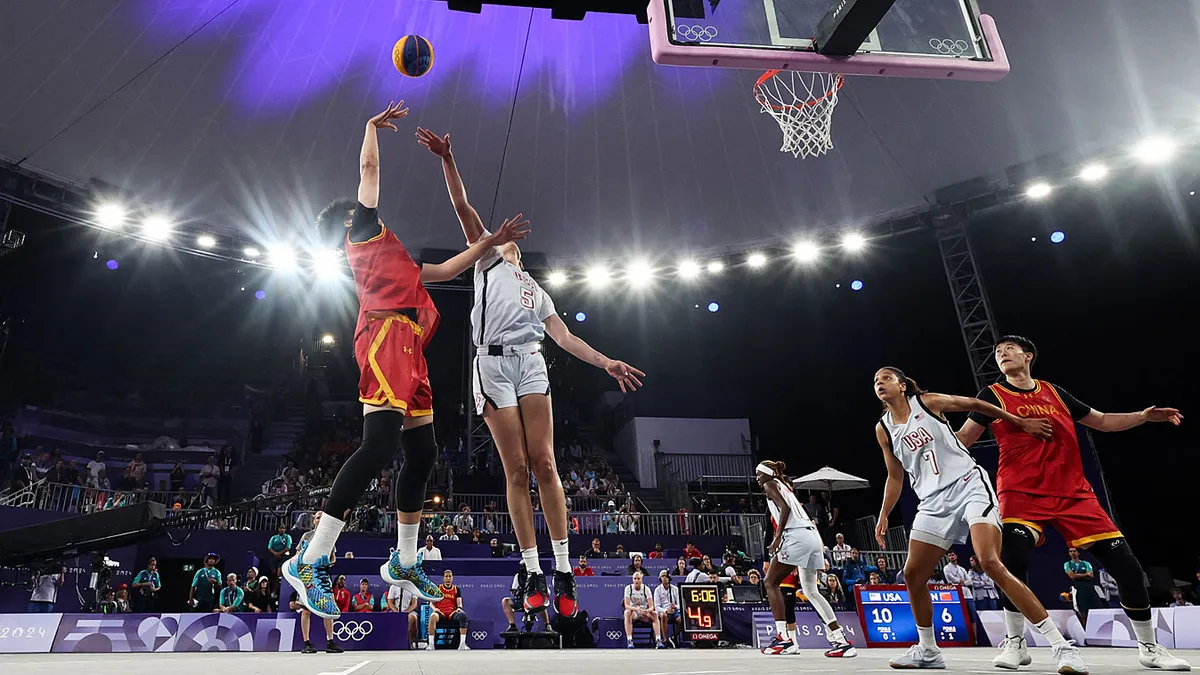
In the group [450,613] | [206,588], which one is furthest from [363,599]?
[206,588]

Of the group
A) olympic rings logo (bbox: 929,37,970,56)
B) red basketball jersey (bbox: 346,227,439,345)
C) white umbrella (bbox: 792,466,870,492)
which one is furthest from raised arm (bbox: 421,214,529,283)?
white umbrella (bbox: 792,466,870,492)

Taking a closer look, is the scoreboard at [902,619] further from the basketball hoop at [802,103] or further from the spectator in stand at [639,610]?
the basketball hoop at [802,103]

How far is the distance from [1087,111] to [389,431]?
15.0 meters

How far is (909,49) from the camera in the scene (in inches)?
229

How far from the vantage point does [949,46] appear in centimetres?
590

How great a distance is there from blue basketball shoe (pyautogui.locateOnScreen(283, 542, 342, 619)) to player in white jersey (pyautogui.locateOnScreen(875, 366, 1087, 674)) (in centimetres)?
300

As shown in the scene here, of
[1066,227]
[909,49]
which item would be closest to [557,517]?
[909,49]

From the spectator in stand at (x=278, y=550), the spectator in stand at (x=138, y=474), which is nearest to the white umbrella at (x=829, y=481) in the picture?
the spectator in stand at (x=278, y=550)

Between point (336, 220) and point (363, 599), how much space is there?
7.33m

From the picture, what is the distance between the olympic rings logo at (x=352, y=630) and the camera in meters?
8.48

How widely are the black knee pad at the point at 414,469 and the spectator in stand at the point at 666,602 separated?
768 centimetres

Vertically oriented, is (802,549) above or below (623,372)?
below

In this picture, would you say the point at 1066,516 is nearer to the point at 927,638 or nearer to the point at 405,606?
the point at 927,638

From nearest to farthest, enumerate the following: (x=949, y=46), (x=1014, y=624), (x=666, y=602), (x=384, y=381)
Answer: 1. (x=384, y=381)
2. (x=1014, y=624)
3. (x=949, y=46)
4. (x=666, y=602)
